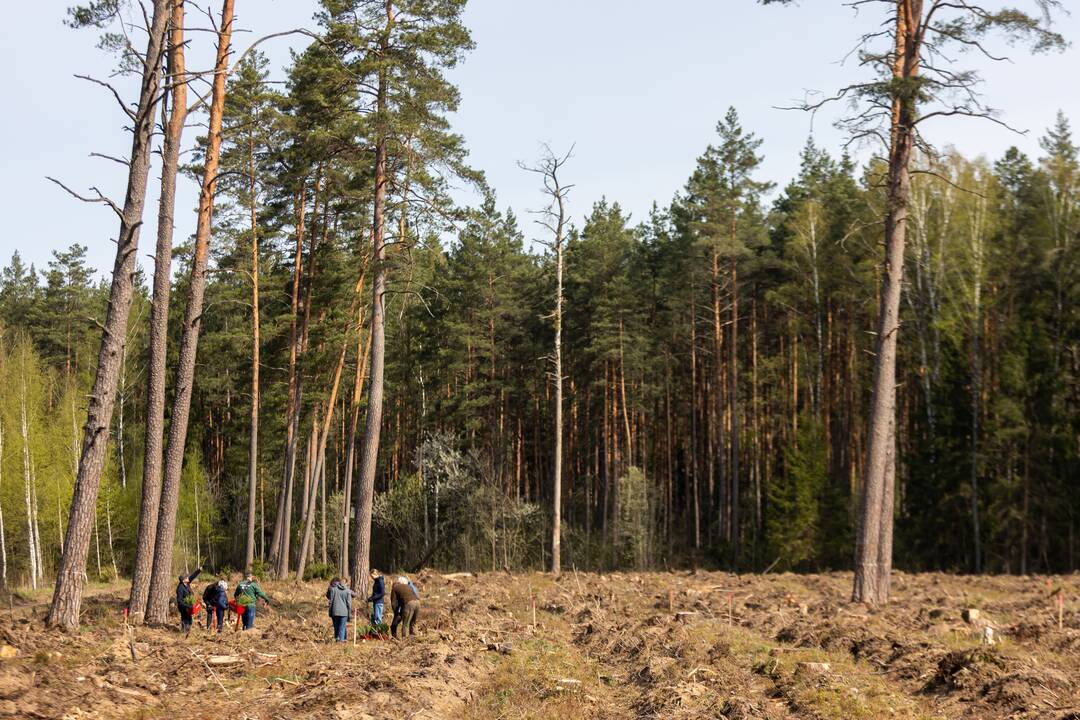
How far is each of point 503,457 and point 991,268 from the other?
80.0ft

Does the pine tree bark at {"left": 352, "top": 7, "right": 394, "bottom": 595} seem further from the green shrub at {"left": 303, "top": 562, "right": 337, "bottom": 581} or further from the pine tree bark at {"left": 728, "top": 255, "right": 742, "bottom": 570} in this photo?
the pine tree bark at {"left": 728, "top": 255, "right": 742, "bottom": 570}

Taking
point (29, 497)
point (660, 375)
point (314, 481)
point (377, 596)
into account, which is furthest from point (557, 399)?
point (29, 497)

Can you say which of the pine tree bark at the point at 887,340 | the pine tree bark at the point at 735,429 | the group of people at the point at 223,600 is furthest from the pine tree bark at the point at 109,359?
the pine tree bark at the point at 735,429

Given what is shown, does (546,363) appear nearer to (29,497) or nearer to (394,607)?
(29,497)

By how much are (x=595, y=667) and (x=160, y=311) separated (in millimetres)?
9429

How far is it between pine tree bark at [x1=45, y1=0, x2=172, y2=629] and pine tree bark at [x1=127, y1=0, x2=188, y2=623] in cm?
149

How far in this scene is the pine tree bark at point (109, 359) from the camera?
→ 1273 centimetres

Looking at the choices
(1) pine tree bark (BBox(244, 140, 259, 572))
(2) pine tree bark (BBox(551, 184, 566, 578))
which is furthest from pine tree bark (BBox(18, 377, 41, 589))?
(2) pine tree bark (BBox(551, 184, 566, 578))

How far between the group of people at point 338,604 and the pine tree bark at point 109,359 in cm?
245

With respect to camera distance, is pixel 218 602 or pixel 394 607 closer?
pixel 394 607

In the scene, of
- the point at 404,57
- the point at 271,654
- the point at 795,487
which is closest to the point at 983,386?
the point at 795,487

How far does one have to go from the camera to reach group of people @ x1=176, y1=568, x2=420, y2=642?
15.1m

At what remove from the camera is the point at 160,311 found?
15.9 metres

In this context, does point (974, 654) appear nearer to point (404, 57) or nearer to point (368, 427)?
point (368, 427)
